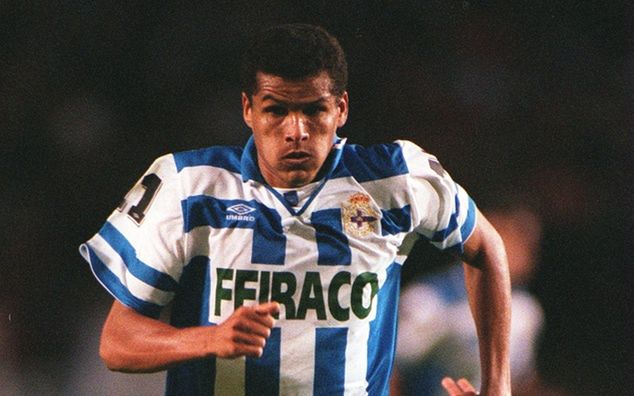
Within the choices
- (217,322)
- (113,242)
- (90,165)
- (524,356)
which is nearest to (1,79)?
(90,165)

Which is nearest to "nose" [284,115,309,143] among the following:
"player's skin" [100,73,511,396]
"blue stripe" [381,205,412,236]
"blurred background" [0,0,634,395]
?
"player's skin" [100,73,511,396]

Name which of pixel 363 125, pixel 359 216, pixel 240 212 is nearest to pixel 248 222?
pixel 240 212

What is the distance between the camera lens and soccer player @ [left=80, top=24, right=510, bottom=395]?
191 centimetres

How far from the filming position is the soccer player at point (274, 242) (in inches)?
75.0

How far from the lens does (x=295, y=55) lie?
1.91 meters

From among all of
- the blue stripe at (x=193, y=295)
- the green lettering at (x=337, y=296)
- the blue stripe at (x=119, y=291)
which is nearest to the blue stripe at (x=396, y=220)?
the green lettering at (x=337, y=296)

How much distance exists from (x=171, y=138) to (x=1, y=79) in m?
0.54

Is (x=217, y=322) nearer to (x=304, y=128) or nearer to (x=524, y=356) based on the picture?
(x=304, y=128)

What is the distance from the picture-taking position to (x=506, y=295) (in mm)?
2176

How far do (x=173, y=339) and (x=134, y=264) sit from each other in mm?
196

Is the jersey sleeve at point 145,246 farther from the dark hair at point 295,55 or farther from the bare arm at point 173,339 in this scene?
the dark hair at point 295,55

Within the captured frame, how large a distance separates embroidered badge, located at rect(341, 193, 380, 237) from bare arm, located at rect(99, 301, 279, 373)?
0.39 meters

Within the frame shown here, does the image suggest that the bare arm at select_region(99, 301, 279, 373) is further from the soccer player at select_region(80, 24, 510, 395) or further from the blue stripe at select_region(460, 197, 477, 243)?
the blue stripe at select_region(460, 197, 477, 243)

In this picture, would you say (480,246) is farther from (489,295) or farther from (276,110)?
(276,110)
